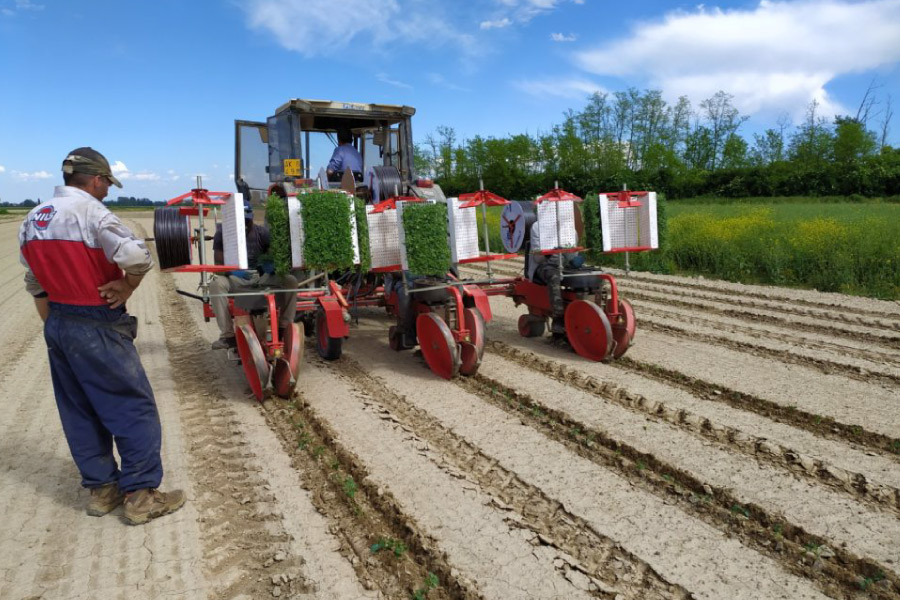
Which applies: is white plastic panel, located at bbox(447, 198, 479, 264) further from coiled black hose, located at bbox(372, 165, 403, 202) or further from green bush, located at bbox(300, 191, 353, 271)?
coiled black hose, located at bbox(372, 165, 403, 202)

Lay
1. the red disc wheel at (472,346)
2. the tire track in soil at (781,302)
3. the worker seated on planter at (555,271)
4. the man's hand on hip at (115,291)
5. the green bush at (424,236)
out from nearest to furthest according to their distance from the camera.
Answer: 1. the man's hand on hip at (115,291)
2. the green bush at (424,236)
3. the red disc wheel at (472,346)
4. the worker seated on planter at (555,271)
5. the tire track in soil at (781,302)

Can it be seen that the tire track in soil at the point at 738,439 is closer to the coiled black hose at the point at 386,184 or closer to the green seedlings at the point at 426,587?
the green seedlings at the point at 426,587

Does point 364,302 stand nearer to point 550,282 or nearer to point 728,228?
point 550,282

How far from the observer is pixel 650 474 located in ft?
12.3

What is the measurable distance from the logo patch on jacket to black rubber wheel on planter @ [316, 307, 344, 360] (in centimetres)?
361

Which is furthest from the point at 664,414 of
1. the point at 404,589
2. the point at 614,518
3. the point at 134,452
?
the point at 134,452

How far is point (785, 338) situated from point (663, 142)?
137ft

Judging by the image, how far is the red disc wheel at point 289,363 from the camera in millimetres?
5219

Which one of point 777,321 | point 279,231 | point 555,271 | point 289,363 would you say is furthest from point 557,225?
point 777,321

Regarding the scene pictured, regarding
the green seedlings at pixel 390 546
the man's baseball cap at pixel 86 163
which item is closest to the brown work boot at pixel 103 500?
the green seedlings at pixel 390 546

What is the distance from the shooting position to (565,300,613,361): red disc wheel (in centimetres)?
615

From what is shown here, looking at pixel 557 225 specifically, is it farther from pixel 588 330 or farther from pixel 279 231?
pixel 279 231

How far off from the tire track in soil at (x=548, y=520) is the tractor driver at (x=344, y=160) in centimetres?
417

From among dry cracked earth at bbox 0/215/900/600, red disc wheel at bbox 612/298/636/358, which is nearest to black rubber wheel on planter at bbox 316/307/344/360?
dry cracked earth at bbox 0/215/900/600
